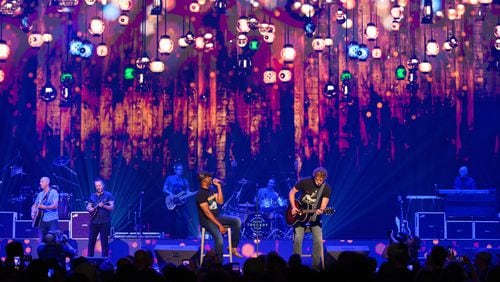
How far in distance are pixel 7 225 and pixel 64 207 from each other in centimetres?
108

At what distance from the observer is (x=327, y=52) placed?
1889cm

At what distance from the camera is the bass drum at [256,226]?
55.4ft

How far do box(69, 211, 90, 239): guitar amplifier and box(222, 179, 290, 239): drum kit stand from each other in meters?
2.94

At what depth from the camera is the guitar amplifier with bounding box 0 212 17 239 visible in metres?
16.4

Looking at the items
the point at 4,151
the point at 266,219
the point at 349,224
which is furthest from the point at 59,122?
the point at 349,224

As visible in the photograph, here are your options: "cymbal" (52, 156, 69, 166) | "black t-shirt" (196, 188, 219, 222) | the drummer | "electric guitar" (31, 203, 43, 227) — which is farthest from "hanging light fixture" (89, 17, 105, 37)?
"black t-shirt" (196, 188, 219, 222)

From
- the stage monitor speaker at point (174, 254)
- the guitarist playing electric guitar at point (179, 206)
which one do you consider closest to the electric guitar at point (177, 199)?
the guitarist playing electric guitar at point (179, 206)

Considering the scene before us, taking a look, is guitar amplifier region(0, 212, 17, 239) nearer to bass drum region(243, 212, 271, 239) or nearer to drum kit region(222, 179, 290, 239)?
drum kit region(222, 179, 290, 239)

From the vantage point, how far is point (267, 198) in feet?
57.3

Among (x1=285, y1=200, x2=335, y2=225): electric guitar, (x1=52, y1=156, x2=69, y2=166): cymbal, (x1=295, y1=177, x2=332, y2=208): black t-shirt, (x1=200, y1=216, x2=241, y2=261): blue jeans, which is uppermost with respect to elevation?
(x1=52, y1=156, x2=69, y2=166): cymbal

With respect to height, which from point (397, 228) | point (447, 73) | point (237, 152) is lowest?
point (397, 228)

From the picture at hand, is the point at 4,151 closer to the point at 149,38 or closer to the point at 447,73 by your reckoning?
the point at 149,38

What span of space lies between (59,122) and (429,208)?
7.90 meters

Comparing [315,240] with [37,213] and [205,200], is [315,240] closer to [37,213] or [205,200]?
[205,200]
